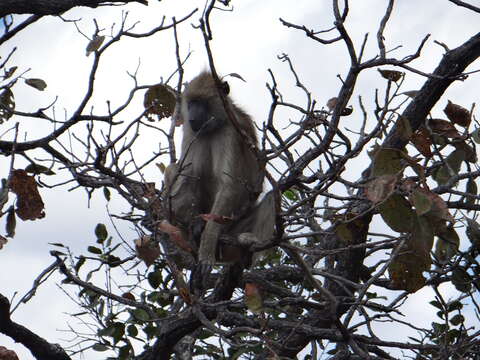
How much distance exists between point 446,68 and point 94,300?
11.0 feet

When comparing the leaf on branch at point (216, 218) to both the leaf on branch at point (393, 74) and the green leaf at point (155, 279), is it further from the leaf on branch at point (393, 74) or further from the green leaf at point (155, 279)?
the green leaf at point (155, 279)

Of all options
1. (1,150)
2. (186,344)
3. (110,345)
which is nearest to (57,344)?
(110,345)

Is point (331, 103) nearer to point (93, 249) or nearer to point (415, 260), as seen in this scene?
point (415, 260)

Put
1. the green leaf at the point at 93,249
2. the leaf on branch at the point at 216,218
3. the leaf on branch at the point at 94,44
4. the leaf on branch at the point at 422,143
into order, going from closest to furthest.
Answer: the leaf on branch at the point at 216,218 → the leaf on branch at the point at 422,143 → the leaf on branch at the point at 94,44 → the green leaf at the point at 93,249

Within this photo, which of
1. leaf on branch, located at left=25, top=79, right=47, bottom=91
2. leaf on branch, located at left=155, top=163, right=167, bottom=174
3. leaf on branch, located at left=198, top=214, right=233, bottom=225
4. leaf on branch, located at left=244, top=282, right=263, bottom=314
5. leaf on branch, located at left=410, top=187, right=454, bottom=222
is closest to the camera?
leaf on branch, located at left=410, top=187, right=454, bottom=222

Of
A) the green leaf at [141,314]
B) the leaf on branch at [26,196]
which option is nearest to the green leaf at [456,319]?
the green leaf at [141,314]

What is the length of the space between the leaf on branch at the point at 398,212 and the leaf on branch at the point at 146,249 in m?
1.54

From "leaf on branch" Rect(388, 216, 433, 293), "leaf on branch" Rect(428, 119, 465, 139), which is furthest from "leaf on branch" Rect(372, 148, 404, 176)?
"leaf on branch" Rect(428, 119, 465, 139)

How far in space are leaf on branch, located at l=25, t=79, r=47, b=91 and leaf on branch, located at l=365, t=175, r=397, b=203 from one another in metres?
3.37

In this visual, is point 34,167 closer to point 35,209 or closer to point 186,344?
point 35,209

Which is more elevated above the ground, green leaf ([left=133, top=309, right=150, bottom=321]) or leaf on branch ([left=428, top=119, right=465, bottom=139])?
leaf on branch ([left=428, top=119, right=465, bottom=139])

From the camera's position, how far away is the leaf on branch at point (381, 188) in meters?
3.17

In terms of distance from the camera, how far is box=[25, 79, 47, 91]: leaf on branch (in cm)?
573

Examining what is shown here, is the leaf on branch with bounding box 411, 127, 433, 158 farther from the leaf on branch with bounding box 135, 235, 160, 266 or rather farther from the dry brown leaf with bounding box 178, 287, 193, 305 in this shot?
the leaf on branch with bounding box 135, 235, 160, 266
